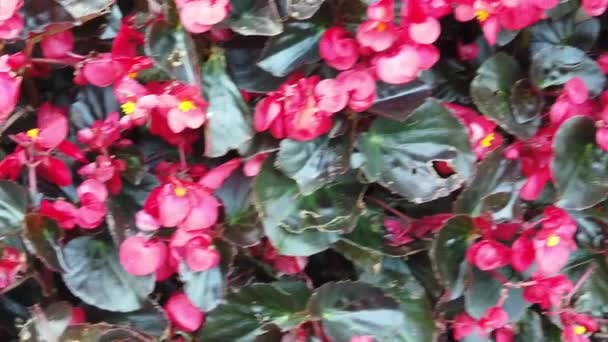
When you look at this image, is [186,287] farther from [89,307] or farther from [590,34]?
A: [590,34]

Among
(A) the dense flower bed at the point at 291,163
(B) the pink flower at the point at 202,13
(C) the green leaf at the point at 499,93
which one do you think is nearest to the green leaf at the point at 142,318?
(A) the dense flower bed at the point at 291,163

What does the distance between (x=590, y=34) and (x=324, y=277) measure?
0.45m

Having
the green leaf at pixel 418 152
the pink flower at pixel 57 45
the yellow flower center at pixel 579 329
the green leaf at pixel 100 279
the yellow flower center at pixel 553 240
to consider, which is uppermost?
the pink flower at pixel 57 45

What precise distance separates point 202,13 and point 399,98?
22 centimetres

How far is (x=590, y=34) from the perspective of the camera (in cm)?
88

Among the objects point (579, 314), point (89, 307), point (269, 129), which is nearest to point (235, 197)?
point (269, 129)

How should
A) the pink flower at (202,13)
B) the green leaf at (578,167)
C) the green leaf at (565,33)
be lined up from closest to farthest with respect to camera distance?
the pink flower at (202,13)
the green leaf at (578,167)
the green leaf at (565,33)

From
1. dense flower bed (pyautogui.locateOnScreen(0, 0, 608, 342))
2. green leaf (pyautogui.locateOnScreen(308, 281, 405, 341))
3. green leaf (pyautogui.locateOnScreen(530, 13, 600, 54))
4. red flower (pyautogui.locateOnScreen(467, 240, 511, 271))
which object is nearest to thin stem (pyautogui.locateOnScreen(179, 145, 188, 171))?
dense flower bed (pyautogui.locateOnScreen(0, 0, 608, 342))

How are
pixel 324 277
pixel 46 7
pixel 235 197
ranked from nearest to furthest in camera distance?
pixel 46 7
pixel 235 197
pixel 324 277

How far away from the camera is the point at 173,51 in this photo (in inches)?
27.3

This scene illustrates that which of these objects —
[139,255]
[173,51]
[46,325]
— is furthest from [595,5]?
[46,325]

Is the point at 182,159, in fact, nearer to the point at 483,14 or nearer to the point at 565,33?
the point at 483,14

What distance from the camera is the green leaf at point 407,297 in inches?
33.0

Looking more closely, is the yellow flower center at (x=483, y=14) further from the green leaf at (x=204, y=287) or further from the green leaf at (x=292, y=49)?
the green leaf at (x=204, y=287)
